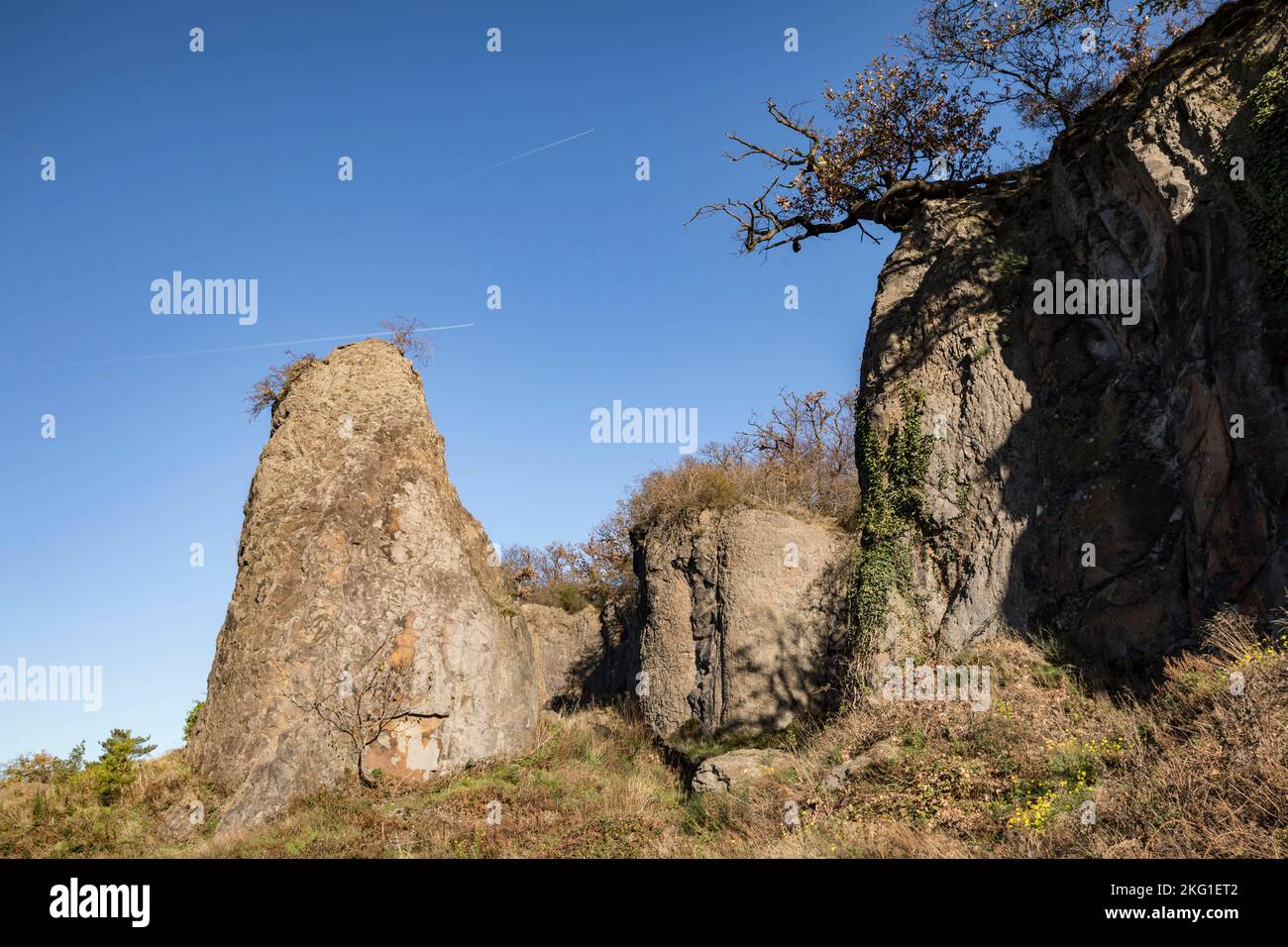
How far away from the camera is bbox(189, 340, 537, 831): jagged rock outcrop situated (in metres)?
14.6

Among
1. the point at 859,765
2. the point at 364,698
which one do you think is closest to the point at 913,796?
the point at 859,765

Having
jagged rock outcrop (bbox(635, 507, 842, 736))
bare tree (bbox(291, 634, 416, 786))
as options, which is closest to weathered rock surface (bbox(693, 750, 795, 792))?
jagged rock outcrop (bbox(635, 507, 842, 736))

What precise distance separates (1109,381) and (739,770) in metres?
8.66

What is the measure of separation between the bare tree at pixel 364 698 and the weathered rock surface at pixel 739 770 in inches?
201

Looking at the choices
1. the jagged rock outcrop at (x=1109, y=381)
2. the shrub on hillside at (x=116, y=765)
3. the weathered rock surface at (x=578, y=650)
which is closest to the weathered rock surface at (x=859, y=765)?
the jagged rock outcrop at (x=1109, y=381)

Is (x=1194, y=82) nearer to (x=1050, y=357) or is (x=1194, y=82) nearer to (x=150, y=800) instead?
(x=1050, y=357)

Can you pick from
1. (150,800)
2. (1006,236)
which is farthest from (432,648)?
(1006,236)

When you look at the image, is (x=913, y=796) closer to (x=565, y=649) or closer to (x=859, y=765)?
(x=859, y=765)

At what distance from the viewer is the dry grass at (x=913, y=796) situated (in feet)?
28.4

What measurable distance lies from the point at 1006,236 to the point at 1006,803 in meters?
11.1

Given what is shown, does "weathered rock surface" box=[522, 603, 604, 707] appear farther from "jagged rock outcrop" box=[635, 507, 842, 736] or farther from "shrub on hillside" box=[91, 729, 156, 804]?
"shrub on hillside" box=[91, 729, 156, 804]

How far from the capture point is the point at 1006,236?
17.4 meters

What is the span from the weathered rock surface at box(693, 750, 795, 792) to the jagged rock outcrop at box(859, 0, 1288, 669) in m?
2.82

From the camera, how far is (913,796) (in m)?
11.4
